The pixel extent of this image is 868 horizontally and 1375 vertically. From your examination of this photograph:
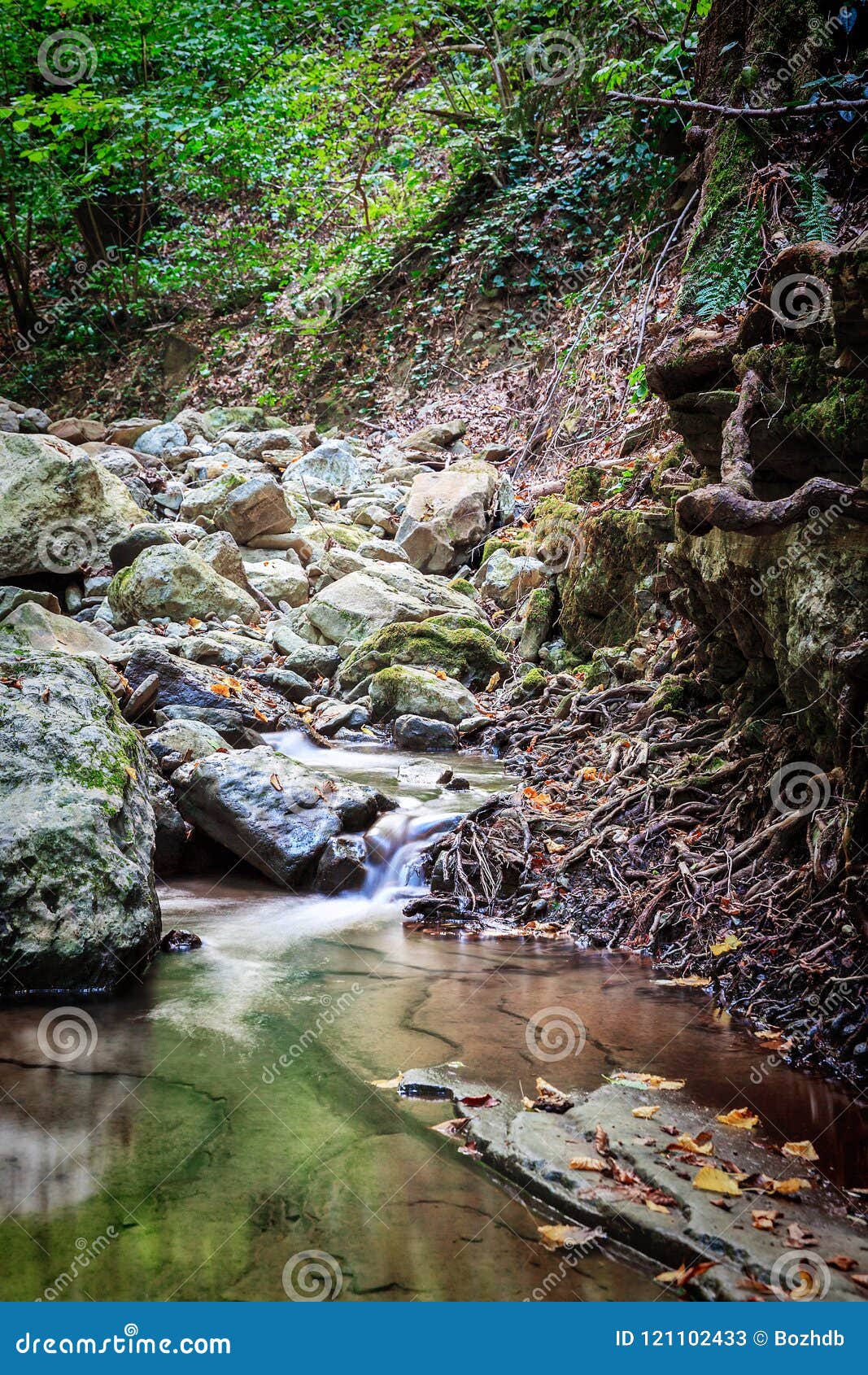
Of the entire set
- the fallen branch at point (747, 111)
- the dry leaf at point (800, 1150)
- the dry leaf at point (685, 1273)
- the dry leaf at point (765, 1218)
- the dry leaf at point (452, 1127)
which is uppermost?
the fallen branch at point (747, 111)

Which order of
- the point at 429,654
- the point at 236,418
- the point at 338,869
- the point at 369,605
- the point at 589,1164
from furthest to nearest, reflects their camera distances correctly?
the point at 236,418
the point at 369,605
the point at 429,654
the point at 338,869
the point at 589,1164

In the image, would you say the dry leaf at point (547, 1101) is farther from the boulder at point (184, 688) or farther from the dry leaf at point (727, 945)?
the boulder at point (184, 688)

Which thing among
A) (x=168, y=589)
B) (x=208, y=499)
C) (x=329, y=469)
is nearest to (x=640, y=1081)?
(x=168, y=589)

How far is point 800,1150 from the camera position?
3.08 m

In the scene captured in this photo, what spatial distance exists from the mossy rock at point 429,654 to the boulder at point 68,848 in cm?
531

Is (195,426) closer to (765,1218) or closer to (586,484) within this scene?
(586,484)

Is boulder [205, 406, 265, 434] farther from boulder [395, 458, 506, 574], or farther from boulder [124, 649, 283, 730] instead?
boulder [124, 649, 283, 730]

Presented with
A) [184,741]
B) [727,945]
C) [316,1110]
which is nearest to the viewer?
[316,1110]

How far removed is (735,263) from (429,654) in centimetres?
527

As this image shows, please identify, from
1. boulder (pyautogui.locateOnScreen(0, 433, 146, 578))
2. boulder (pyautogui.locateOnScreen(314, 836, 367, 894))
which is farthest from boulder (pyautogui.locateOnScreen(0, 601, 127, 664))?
boulder (pyautogui.locateOnScreen(0, 433, 146, 578))

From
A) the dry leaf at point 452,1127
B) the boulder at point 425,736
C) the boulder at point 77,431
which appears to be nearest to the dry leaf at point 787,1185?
the dry leaf at point 452,1127

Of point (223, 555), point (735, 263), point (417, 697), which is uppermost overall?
point (735, 263)

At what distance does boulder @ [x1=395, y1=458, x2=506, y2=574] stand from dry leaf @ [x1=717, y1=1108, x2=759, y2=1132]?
10.2 m

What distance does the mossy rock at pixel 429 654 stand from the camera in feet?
33.9
